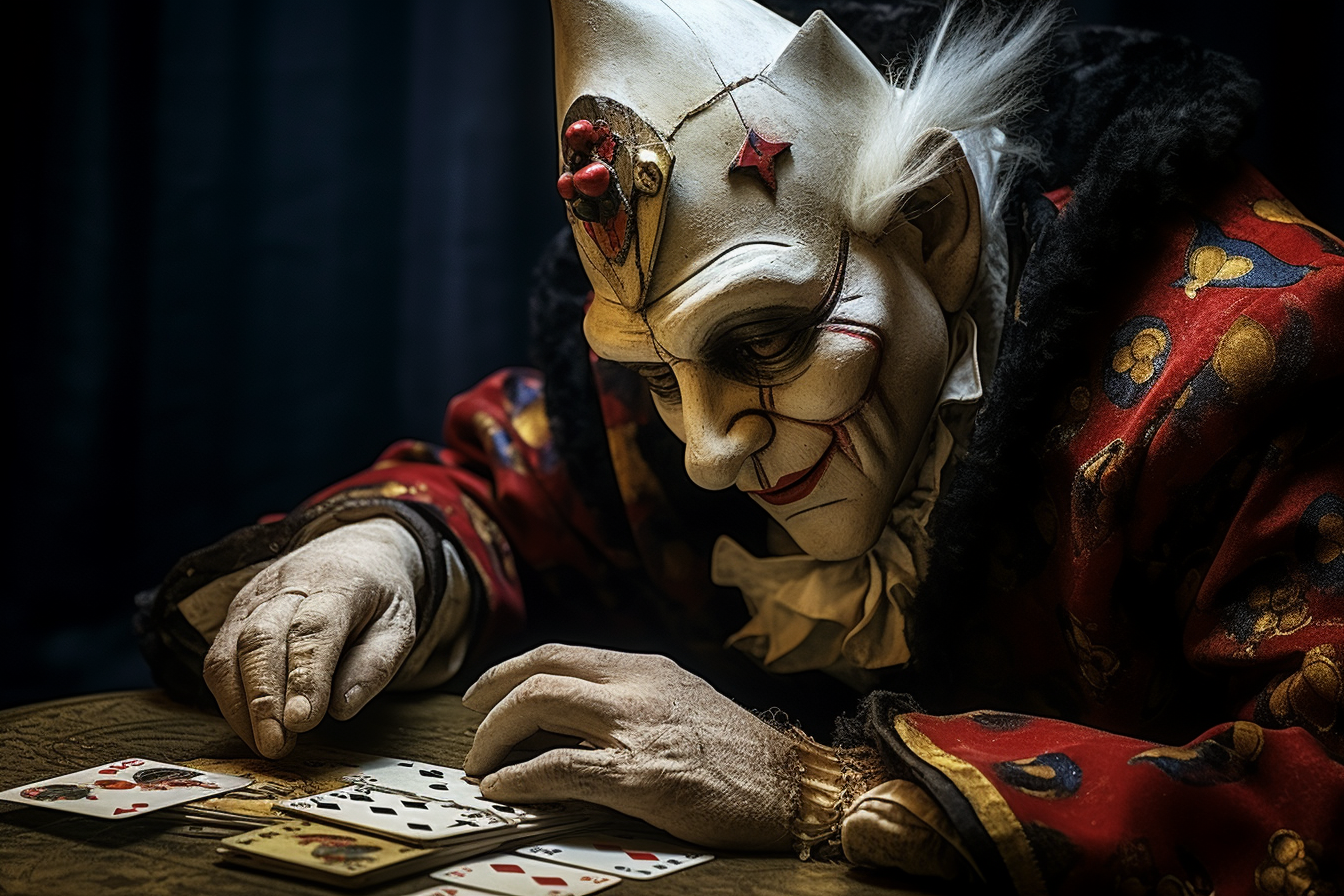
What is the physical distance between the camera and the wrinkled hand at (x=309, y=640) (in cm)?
111

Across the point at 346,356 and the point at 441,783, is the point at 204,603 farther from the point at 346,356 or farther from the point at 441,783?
the point at 346,356

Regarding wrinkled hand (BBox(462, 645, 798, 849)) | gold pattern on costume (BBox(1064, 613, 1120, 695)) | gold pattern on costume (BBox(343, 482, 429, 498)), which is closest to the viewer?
wrinkled hand (BBox(462, 645, 798, 849))

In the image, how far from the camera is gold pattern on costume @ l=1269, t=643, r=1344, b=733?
35.5 inches

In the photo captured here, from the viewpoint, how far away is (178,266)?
2207 mm

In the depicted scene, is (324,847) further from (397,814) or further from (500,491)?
(500,491)

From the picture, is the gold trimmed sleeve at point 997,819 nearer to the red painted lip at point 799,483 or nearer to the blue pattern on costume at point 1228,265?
the red painted lip at point 799,483

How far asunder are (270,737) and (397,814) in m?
0.17

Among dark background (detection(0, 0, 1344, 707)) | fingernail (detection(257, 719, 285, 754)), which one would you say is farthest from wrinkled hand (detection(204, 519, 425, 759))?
dark background (detection(0, 0, 1344, 707))

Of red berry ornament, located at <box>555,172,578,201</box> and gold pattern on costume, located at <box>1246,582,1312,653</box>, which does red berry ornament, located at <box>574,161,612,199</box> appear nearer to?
red berry ornament, located at <box>555,172,578,201</box>

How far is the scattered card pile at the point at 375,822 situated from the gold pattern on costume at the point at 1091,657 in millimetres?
366

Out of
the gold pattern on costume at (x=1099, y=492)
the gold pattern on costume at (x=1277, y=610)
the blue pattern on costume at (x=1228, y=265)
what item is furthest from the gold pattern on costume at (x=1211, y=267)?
the gold pattern on costume at (x=1277, y=610)

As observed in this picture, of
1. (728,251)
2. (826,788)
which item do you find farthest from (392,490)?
(826,788)

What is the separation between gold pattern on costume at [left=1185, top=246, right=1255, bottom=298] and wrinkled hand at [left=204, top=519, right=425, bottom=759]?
0.78m

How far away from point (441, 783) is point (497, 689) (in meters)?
0.09
